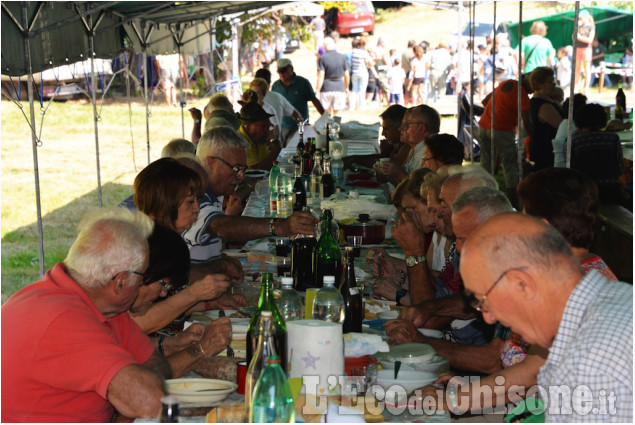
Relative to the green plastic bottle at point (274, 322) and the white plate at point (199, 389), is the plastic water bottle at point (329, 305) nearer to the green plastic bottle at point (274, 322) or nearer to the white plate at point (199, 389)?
the green plastic bottle at point (274, 322)

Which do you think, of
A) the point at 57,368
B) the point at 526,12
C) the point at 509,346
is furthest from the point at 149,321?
the point at 526,12

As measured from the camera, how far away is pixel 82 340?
2.09m

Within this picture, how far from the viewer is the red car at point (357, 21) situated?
26.2 meters

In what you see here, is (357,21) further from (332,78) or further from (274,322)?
(274,322)

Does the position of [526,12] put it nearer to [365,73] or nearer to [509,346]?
[365,73]

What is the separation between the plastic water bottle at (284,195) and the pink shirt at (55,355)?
9.31 feet

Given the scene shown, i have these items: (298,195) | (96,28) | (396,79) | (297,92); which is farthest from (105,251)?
(396,79)

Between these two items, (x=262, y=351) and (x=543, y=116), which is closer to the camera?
(x=262, y=351)

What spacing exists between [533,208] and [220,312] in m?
1.16

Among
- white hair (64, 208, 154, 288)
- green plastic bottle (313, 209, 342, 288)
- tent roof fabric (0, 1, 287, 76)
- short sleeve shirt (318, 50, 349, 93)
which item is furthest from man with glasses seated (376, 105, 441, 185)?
short sleeve shirt (318, 50, 349, 93)

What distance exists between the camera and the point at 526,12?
85.6 feet

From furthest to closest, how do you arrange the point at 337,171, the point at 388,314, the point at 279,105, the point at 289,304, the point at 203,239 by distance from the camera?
1. the point at 279,105
2. the point at 337,171
3. the point at 203,239
4. the point at 388,314
5. the point at 289,304

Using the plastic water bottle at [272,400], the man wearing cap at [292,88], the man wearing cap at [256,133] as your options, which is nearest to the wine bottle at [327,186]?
the man wearing cap at [256,133]

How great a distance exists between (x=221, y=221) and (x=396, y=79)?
1465 centimetres
